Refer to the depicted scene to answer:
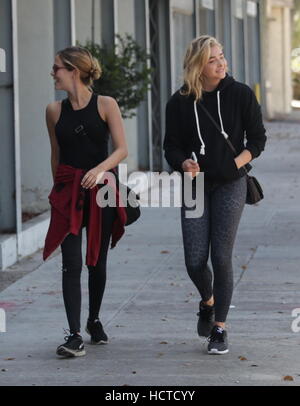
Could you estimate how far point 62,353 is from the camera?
688 centimetres

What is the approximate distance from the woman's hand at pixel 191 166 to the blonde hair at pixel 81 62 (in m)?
0.77

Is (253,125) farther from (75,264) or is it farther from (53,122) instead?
(75,264)

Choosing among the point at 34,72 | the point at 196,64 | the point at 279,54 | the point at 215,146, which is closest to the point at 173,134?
the point at 215,146

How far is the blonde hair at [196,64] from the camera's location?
6828 millimetres

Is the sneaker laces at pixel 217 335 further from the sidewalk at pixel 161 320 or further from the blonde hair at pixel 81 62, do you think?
the blonde hair at pixel 81 62

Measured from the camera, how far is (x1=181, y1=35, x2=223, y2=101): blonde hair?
683 cm

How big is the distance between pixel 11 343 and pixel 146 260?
3331 mm

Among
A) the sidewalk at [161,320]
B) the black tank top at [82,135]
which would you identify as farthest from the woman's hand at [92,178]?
the sidewalk at [161,320]

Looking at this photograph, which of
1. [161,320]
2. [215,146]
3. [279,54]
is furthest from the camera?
[279,54]

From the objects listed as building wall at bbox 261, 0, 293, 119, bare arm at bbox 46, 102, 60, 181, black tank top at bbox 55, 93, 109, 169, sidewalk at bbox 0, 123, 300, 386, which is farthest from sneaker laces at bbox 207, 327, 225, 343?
building wall at bbox 261, 0, 293, 119

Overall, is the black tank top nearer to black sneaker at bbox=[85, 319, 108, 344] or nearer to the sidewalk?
black sneaker at bbox=[85, 319, 108, 344]

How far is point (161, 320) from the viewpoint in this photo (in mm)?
8031

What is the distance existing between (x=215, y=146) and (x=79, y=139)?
78 cm

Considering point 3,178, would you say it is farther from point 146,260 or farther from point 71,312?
point 71,312
